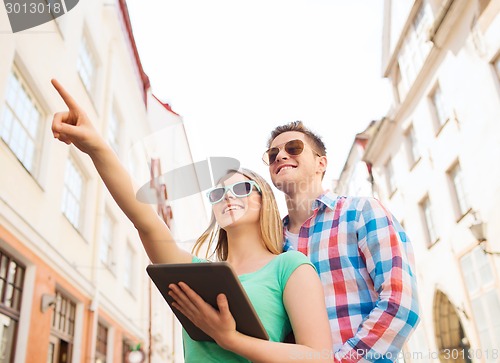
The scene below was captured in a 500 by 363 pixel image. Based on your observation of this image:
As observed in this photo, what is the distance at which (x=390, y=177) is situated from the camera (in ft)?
54.2

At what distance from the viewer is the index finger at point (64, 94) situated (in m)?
1.31

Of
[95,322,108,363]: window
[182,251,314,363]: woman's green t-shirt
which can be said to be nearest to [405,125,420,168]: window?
[95,322,108,363]: window

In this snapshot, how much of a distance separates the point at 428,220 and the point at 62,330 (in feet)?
32.4

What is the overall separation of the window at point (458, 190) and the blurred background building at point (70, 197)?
24.2 feet

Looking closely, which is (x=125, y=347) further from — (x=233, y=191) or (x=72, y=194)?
(x=233, y=191)

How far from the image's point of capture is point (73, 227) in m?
9.30

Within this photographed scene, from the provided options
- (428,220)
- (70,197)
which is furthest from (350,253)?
(428,220)

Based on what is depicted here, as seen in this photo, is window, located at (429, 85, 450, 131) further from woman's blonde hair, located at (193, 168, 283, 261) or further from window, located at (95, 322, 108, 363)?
woman's blonde hair, located at (193, 168, 283, 261)

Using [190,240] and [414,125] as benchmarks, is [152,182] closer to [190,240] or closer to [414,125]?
[190,240]

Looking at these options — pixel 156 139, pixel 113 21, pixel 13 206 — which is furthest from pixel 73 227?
pixel 156 139

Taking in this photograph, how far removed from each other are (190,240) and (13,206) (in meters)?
5.62

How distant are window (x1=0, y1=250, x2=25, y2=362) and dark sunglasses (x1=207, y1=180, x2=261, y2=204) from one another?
5748mm

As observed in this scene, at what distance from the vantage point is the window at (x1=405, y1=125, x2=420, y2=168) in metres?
14.4

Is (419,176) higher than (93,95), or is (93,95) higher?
(93,95)
